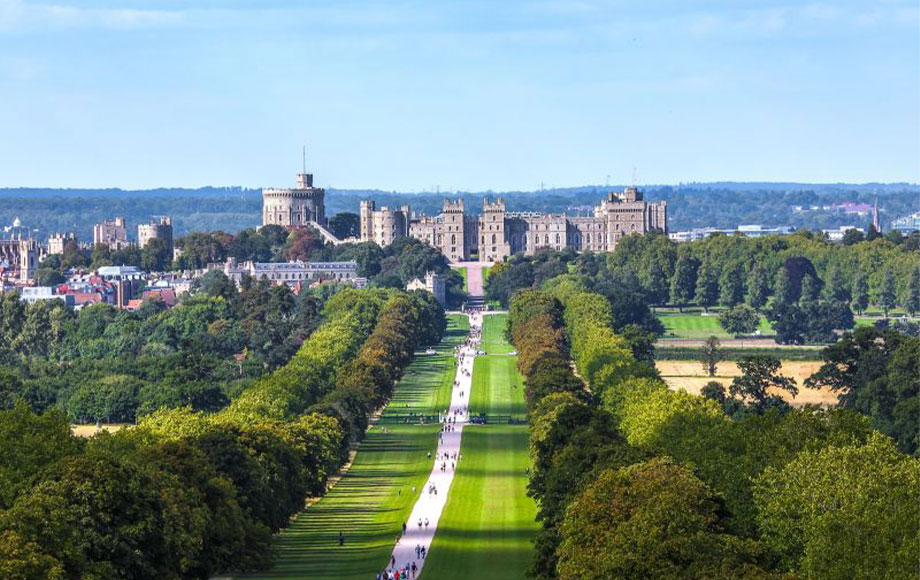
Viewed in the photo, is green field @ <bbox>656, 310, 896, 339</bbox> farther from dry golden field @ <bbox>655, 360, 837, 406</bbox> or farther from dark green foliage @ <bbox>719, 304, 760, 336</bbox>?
dry golden field @ <bbox>655, 360, 837, 406</bbox>

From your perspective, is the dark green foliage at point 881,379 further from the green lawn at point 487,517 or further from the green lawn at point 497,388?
the green lawn at point 497,388

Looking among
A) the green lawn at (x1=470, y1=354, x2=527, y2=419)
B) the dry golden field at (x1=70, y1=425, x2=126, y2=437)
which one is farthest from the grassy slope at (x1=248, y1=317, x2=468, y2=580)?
the dry golden field at (x1=70, y1=425, x2=126, y2=437)

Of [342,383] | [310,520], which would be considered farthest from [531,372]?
[310,520]

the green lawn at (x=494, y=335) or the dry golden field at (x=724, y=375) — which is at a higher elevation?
the dry golden field at (x=724, y=375)

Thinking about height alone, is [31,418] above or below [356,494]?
above

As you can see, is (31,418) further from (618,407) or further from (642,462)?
(618,407)

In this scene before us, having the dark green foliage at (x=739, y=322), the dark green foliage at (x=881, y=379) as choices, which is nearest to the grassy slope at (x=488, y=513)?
the dark green foliage at (x=881, y=379)

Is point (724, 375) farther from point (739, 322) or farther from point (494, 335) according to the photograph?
point (494, 335)
